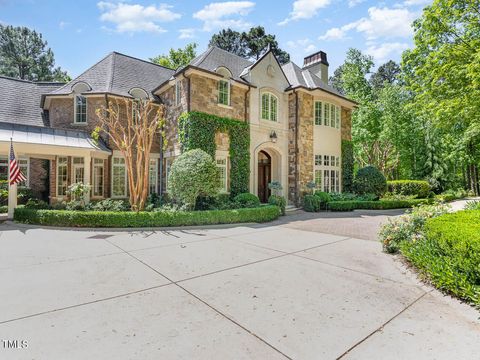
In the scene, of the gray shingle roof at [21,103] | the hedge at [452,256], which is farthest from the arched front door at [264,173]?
the gray shingle roof at [21,103]

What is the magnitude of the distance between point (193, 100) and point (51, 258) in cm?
875

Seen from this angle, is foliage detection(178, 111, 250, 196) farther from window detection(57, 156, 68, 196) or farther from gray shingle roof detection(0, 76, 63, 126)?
gray shingle roof detection(0, 76, 63, 126)

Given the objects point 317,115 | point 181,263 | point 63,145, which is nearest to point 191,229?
point 181,263

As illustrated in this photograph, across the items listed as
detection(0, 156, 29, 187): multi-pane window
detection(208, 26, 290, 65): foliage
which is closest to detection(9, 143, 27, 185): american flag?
detection(0, 156, 29, 187): multi-pane window

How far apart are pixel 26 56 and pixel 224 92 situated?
38.8 m

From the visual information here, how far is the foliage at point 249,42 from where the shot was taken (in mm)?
31531

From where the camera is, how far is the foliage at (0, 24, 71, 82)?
34250 mm

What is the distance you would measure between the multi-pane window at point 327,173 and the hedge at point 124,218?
787 centimetres

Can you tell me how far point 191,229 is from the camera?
926 cm

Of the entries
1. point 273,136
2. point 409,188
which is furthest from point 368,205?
point 409,188

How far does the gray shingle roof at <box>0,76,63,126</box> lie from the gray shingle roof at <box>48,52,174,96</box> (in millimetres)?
2404

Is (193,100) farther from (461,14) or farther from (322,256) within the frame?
(461,14)

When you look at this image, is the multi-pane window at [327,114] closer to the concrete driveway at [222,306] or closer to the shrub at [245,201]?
the shrub at [245,201]

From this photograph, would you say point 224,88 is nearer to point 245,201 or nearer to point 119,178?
point 245,201
